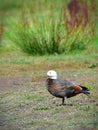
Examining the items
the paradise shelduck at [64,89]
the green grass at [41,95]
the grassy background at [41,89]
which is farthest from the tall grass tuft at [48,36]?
the paradise shelduck at [64,89]

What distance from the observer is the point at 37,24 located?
54.7ft

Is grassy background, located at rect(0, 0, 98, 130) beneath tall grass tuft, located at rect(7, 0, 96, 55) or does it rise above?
beneath

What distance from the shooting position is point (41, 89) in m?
11.5

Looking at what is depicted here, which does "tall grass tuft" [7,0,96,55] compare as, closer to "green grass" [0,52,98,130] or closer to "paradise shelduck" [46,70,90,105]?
"green grass" [0,52,98,130]

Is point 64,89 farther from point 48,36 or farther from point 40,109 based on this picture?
point 48,36

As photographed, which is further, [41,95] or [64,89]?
[41,95]

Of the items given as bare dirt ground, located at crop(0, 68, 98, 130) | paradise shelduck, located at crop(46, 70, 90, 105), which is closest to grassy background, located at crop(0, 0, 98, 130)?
bare dirt ground, located at crop(0, 68, 98, 130)

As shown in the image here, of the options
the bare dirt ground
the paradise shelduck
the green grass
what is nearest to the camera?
the bare dirt ground

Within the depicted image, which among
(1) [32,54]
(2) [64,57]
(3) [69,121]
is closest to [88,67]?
(2) [64,57]

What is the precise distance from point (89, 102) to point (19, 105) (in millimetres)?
974

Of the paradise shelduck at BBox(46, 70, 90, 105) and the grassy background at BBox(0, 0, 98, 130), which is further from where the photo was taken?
the paradise shelduck at BBox(46, 70, 90, 105)

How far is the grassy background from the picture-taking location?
338 inches

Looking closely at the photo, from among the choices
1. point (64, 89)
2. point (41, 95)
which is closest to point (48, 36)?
point (41, 95)

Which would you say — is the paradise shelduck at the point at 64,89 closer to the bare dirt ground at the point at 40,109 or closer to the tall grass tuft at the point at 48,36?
the bare dirt ground at the point at 40,109
